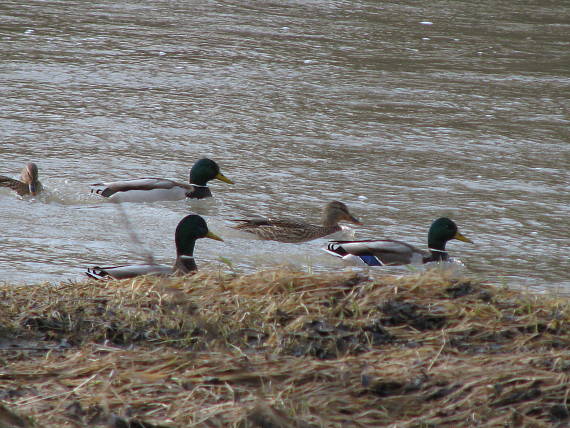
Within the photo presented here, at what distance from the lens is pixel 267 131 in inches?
499

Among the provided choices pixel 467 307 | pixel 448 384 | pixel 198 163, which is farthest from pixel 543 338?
pixel 198 163

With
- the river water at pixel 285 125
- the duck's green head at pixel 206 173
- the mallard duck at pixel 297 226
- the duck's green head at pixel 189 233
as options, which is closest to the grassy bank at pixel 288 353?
the river water at pixel 285 125

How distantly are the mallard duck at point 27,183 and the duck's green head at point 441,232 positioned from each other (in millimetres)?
3943

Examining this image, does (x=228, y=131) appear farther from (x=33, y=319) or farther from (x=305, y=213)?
(x=33, y=319)

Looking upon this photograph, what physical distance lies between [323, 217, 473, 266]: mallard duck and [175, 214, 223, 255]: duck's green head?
1664 millimetres

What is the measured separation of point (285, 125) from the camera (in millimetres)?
12961

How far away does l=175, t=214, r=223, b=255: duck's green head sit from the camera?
25.2ft

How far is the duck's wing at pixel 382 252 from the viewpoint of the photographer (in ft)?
28.8

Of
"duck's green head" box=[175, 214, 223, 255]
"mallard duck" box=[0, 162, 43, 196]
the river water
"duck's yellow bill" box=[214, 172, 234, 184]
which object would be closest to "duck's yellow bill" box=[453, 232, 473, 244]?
the river water

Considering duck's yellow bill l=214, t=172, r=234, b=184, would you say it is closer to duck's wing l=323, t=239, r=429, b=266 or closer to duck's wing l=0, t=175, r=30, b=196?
duck's wing l=0, t=175, r=30, b=196

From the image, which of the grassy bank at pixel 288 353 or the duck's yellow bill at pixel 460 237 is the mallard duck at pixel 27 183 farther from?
the grassy bank at pixel 288 353

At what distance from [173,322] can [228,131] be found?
8.35 meters

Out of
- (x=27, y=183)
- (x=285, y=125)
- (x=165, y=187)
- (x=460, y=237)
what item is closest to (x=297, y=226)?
(x=460, y=237)

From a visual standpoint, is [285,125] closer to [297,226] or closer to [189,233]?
[297,226]
